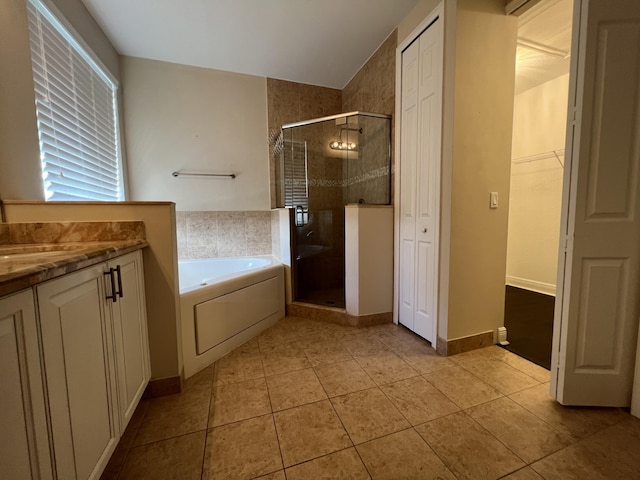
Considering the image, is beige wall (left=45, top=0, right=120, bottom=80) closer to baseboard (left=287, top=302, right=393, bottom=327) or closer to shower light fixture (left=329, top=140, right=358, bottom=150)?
shower light fixture (left=329, top=140, right=358, bottom=150)

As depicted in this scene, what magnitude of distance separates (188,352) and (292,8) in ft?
8.65

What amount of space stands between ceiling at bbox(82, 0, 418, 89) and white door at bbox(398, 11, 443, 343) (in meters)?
0.50

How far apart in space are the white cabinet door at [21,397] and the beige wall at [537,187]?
405 centimetres

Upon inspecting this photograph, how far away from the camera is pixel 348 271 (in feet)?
7.84

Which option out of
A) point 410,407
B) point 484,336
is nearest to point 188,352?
point 410,407

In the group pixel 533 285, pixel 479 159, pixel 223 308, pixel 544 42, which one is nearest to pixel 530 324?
pixel 533 285

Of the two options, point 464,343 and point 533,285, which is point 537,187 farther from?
point 464,343

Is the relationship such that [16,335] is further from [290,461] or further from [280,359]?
[280,359]

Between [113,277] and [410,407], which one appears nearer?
[113,277]

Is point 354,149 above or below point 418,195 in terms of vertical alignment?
above

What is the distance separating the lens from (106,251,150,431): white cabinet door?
1058 mm

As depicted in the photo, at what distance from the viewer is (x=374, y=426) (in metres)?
1.23

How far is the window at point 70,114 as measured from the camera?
5.00ft

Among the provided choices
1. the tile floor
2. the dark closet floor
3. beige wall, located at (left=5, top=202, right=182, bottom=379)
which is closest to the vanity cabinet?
beige wall, located at (left=5, top=202, right=182, bottom=379)
